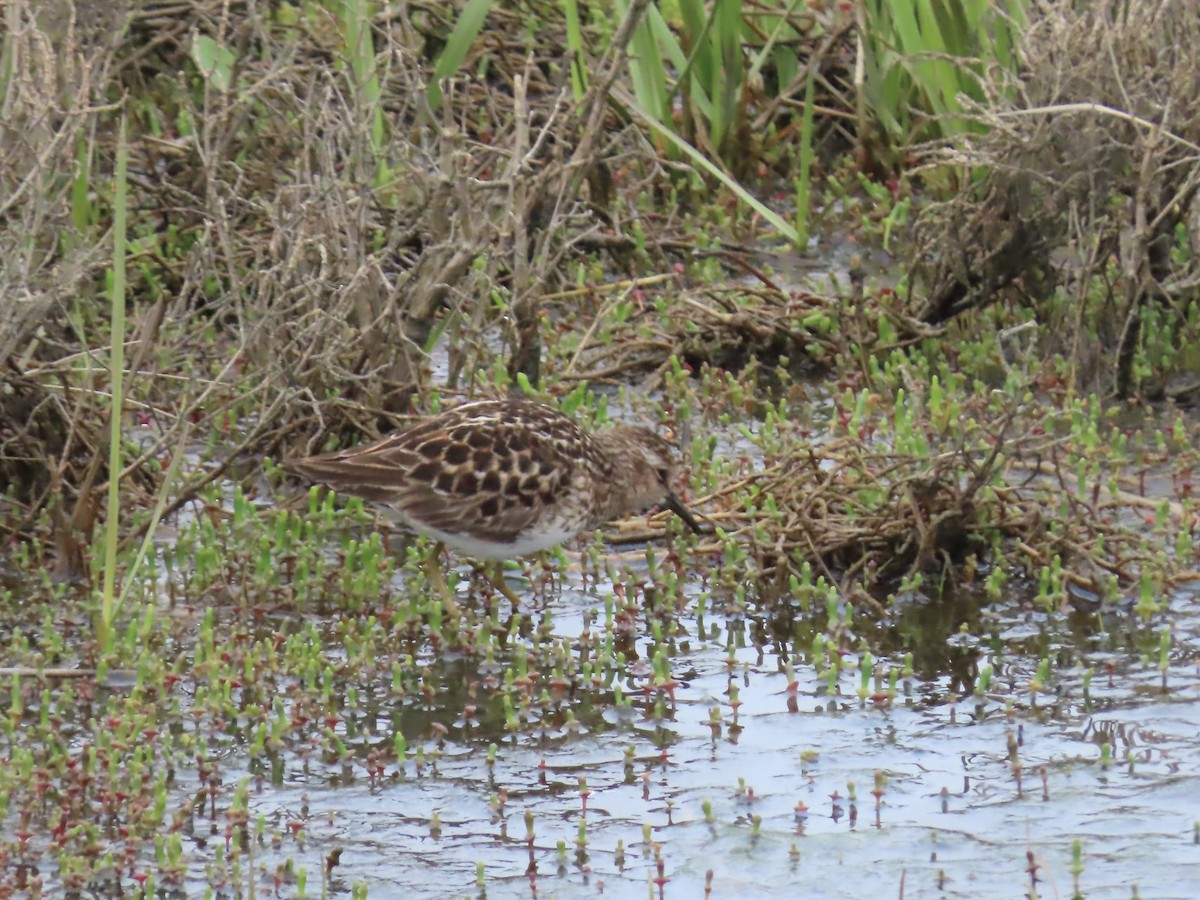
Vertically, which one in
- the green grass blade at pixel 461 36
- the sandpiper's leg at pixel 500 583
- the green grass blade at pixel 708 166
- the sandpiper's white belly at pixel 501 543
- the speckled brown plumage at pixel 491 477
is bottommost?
the sandpiper's leg at pixel 500 583

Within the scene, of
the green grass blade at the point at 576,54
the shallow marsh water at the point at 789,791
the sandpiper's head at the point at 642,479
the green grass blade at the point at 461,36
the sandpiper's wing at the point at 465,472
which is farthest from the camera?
the green grass blade at the point at 576,54

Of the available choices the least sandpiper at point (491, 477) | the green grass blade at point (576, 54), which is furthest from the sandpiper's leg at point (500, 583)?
the green grass blade at point (576, 54)

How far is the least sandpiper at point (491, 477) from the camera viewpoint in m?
6.97

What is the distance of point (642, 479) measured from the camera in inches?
299

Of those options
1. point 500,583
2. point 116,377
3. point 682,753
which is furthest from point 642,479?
point 116,377

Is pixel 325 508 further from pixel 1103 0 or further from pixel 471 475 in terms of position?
pixel 1103 0

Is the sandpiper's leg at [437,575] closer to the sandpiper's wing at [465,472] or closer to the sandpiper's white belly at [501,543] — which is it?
the sandpiper's white belly at [501,543]

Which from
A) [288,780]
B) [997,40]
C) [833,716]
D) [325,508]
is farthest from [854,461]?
[997,40]

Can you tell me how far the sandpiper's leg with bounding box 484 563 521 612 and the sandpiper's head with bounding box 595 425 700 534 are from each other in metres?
0.50

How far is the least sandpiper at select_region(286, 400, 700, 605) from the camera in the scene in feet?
22.9

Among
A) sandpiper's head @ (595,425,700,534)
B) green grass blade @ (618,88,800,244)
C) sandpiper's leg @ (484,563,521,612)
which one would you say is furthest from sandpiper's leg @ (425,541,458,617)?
green grass blade @ (618,88,800,244)

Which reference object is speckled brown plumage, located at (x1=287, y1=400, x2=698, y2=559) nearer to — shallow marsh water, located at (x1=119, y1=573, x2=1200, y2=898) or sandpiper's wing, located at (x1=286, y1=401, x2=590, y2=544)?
sandpiper's wing, located at (x1=286, y1=401, x2=590, y2=544)

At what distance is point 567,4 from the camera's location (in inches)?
399

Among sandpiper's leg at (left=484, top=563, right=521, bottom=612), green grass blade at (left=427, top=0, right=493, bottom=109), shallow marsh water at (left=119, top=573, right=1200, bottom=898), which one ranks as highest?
green grass blade at (left=427, top=0, right=493, bottom=109)
